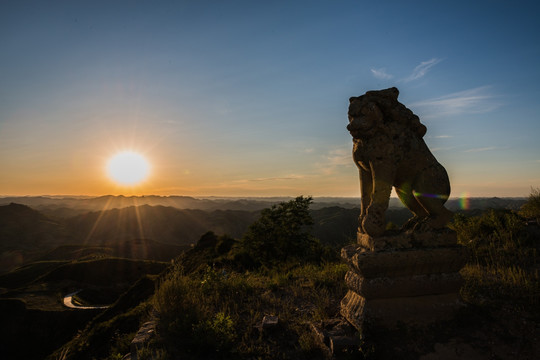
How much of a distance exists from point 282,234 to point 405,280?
8061mm

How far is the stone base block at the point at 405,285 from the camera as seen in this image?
11.4ft

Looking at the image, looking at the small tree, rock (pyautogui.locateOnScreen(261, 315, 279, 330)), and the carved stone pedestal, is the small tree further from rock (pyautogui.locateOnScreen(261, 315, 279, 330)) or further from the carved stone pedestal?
the carved stone pedestal

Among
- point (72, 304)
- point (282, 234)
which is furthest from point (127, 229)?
point (282, 234)

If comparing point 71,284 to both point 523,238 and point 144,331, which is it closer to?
point 144,331

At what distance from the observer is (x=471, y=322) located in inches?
140

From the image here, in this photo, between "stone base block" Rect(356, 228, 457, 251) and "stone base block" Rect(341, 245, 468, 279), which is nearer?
"stone base block" Rect(341, 245, 468, 279)

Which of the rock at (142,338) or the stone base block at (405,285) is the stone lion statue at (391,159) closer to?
the stone base block at (405,285)

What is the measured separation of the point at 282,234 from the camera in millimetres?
11484

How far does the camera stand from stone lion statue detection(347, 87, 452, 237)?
377cm

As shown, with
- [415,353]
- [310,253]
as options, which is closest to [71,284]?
[310,253]

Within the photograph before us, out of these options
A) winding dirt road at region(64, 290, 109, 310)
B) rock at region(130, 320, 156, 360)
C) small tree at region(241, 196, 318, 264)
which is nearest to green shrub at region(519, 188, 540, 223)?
small tree at region(241, 196, 318, 264)

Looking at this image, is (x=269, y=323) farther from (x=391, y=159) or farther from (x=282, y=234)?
(x=282, y=234)

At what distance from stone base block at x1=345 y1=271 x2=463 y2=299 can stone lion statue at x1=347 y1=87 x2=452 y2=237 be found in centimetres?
60

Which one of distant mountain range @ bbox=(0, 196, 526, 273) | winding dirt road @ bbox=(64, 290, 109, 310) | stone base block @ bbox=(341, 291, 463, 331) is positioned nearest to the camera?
stone base block @ bbox=(341, 291, 463, 331)
